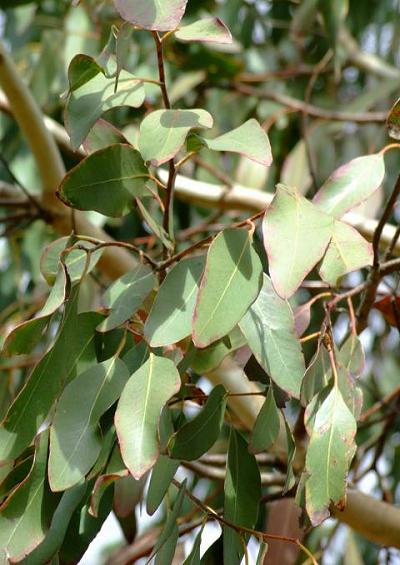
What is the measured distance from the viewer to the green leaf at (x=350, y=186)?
88cm

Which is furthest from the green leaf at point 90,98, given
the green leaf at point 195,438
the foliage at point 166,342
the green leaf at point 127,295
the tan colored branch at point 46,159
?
the tan colored branch at point 46,159

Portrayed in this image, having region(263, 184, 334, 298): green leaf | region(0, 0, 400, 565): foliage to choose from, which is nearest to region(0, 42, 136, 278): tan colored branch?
region(0, 0, 400, 565): foliage

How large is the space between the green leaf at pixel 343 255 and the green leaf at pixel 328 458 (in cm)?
10

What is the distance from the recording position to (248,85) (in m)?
2.46

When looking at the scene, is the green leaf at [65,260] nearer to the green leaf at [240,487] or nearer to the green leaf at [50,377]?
the green leaf at [50,377]

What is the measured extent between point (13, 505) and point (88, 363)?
0.12 meters

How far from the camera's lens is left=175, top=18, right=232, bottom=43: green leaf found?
2.75 ft

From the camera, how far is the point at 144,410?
0.76m

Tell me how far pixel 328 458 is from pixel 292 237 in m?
0.17

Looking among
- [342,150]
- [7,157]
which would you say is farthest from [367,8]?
[7,157]

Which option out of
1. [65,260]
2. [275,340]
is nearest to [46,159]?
[65,260]

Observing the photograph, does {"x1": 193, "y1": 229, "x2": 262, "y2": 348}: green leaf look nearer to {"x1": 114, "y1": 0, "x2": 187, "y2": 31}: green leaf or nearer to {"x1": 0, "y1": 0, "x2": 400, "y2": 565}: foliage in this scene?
{"x1": 0, "y1": 0, "x2": 400, "y2": 565}: foliage

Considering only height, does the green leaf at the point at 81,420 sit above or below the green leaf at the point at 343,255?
below

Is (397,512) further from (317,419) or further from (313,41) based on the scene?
→ (313,41)
